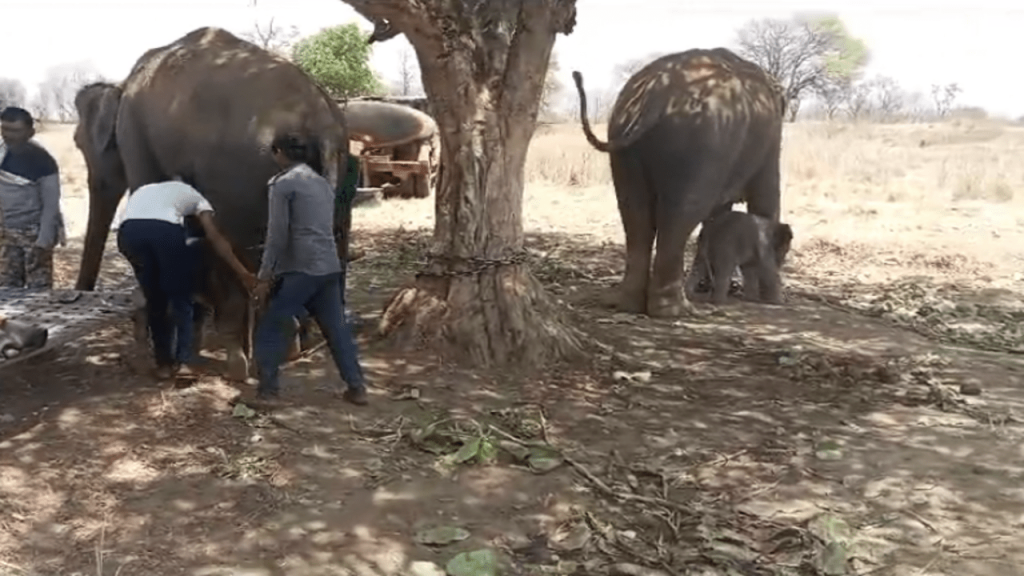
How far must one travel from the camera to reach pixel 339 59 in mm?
25734

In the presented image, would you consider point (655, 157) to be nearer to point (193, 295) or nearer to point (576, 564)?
point (193, 295)

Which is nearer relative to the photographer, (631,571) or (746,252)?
(631,571)

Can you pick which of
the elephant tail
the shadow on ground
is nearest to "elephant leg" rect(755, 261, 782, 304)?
the elephant tail

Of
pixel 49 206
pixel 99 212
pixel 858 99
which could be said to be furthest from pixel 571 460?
pixel 858 99

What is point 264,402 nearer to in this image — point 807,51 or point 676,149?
point 676,149

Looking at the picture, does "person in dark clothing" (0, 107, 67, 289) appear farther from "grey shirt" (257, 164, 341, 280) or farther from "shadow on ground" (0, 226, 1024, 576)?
"grey shirt" (257, 164, 341, 280)

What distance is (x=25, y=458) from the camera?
4.89 m

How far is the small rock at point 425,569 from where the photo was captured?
13.0 ft

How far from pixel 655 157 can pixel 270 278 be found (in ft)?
12.2

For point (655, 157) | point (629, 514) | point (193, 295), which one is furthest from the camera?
point (655, 157)

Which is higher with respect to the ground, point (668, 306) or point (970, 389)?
point (668, 306)

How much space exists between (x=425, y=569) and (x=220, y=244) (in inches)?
96.1

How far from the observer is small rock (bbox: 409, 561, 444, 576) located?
395 centimetres

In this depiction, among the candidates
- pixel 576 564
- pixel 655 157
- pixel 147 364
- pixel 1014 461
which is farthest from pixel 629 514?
pixel 655 157
